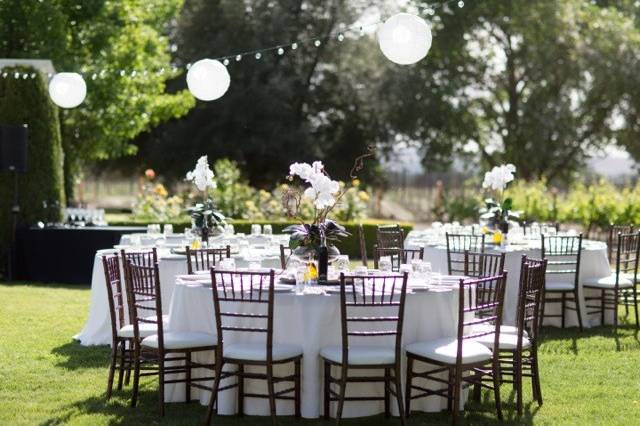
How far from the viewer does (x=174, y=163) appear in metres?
28.5

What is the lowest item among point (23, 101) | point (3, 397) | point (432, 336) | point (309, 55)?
point (3, 397)

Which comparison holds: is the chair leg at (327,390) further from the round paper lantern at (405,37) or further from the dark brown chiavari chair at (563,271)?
the dark brown chiavari chair at (563,271)

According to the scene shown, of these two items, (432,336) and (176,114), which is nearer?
(432,336)

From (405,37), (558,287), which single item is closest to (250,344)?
(405,37)

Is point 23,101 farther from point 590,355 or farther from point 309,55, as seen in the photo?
point 309,55

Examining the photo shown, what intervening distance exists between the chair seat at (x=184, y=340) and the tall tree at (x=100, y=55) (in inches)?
578

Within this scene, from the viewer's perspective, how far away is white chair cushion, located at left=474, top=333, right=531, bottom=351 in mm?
6289

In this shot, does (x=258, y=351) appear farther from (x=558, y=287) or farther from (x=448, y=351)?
(x=558, y=287)

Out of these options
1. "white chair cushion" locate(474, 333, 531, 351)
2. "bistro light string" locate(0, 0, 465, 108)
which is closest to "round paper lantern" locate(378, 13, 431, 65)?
"bistro light string" locate(0, 0, 465, 108)

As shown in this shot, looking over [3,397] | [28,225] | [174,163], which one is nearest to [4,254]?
[28,225]

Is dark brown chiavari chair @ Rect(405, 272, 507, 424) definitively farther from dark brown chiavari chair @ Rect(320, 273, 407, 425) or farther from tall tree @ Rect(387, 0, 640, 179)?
tall tree @ Rect(387, 0, 640, 179)

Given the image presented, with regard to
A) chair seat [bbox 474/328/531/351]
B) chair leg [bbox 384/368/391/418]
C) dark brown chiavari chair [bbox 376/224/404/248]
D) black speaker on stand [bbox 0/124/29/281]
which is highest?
black speaker on stand [bbox 0/124/29/281]

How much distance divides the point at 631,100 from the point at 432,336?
78.6 feet

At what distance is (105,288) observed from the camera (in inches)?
351
